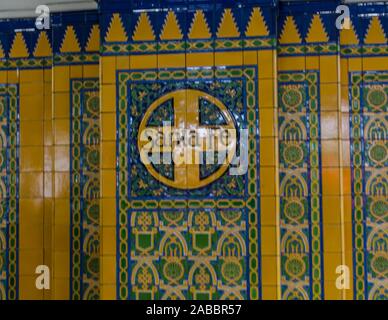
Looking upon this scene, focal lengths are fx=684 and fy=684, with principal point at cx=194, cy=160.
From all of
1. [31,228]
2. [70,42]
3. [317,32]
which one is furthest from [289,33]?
[31,228]

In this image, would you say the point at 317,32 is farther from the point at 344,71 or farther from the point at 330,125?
the point at 330,125

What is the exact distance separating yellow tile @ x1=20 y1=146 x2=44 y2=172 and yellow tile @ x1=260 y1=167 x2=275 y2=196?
154 centimetres

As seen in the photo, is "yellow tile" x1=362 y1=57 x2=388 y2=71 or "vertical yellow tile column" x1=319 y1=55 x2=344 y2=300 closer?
"vertical yellow tile column" x1=319 y1=55 x2=344 y2=300

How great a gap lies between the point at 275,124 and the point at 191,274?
1.02 m

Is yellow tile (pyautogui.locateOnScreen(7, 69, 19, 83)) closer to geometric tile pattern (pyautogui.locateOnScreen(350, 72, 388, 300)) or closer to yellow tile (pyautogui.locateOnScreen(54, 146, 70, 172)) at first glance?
yellow tile (pyautogui.locateOnScreen(54, 146, 70, 172))

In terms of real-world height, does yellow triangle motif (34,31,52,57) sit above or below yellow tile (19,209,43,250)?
above

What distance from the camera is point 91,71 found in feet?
14.8

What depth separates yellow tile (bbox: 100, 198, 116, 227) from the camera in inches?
162

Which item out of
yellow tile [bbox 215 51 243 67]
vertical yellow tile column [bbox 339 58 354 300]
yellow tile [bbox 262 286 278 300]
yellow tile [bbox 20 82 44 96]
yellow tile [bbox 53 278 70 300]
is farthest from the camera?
yellow tile [bbox 20 82 44 96]

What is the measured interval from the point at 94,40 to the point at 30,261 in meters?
1.54

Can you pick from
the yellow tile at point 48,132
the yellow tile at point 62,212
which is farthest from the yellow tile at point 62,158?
the yellow tile at point 62,212

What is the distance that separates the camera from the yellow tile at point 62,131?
4.53 m

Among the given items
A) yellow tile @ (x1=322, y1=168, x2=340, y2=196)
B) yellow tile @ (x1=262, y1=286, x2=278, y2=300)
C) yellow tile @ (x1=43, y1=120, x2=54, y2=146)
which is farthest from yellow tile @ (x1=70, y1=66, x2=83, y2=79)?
yellow tile @ (x1=262, y1=286, x2=278, y2=300)

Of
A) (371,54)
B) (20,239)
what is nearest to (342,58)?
(371,54)
